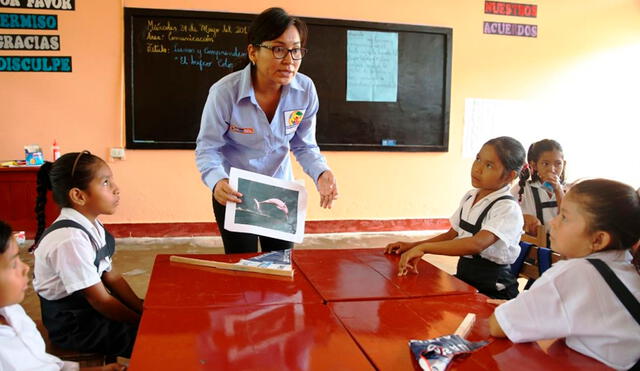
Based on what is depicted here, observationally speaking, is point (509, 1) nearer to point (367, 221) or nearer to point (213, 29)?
point (367, 221)

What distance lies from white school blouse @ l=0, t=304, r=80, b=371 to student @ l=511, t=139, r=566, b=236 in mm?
2280

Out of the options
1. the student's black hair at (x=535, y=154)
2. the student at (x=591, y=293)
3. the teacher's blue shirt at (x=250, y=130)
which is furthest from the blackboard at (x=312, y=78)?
the student at (x=591, y=293)

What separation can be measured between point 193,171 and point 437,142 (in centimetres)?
245

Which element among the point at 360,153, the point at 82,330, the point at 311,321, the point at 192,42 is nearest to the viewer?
the point at 311,321

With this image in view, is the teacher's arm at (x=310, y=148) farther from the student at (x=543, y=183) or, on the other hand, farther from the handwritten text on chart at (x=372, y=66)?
the handwritten text on chart at (x=372, y=66)

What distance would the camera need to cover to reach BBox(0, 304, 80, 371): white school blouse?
943 mm

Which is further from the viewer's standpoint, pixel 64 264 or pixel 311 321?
pixel 64 264

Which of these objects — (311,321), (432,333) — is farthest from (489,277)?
(311,321)

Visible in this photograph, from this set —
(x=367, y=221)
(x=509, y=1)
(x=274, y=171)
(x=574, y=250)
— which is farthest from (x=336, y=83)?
(x=574, y=250)

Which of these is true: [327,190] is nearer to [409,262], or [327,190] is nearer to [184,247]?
[409,262]

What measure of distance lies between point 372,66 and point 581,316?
3.89 meters

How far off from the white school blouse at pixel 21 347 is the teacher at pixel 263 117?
2.28 feet

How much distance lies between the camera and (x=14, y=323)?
3.27 feet

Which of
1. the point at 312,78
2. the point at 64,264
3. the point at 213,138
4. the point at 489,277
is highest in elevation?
the point at 312,78
